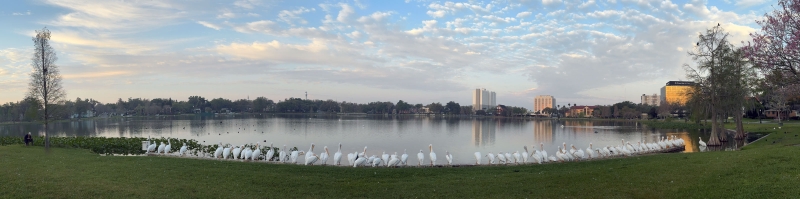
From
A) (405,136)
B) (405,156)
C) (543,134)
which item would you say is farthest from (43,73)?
(543,134)

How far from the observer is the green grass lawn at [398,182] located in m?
8.00

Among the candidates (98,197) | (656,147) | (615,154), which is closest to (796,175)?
(615,154)

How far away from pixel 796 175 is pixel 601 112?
106985 mm

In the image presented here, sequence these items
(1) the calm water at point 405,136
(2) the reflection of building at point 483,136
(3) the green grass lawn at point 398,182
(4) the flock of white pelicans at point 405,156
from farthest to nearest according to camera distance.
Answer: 1. (2) the reflection of building at point 483,136
2. (1) the calm water at point 405,136
3. (4) the flock of white pelicans at point 405,156
4. (3) the green grass lawn at point 398,182

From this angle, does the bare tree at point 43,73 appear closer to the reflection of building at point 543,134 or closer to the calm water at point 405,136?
the calm water at point 405,136

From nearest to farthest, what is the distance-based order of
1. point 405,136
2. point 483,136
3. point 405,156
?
point 405,156 < point 405,136 < point 483,136

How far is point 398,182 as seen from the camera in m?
10.7

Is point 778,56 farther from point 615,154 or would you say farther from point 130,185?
point 130,185

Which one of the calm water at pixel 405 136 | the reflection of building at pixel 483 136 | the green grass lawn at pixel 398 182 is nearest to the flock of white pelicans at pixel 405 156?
the green grass lawn at pixel 398 182

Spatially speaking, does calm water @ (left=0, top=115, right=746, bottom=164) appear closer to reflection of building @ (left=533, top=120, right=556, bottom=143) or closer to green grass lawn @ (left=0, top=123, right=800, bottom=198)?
reflection of building @ (left=533, top=120, right=556, bottom=143)

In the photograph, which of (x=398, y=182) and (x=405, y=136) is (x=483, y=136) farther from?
(x=398, y=182)

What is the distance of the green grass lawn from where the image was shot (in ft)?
26.2

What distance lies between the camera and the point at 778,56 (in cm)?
880

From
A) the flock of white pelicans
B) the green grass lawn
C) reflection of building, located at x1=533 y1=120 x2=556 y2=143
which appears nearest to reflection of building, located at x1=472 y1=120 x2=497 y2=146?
reflection of building, located at x1=533 y1=120 x2=556 y2=143
